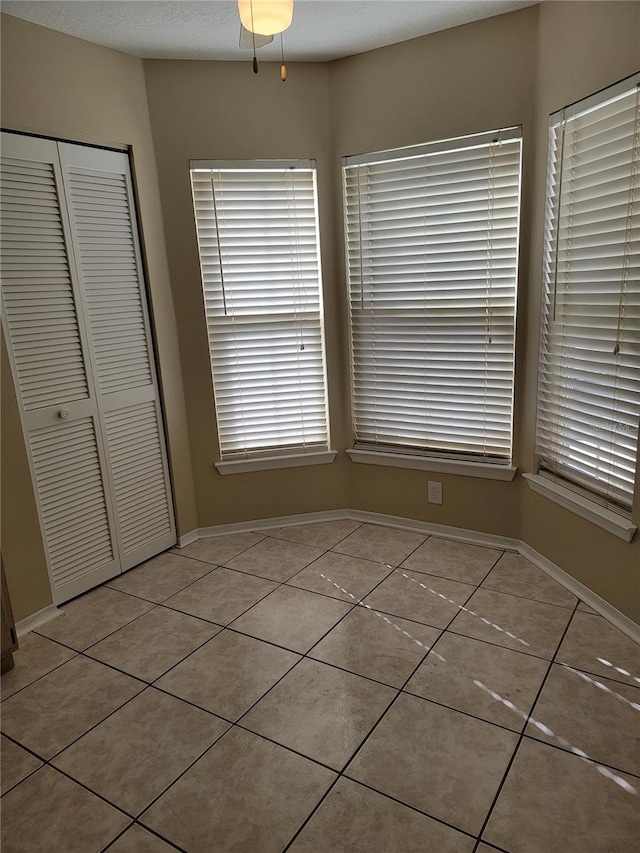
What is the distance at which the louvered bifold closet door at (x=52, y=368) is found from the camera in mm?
2361

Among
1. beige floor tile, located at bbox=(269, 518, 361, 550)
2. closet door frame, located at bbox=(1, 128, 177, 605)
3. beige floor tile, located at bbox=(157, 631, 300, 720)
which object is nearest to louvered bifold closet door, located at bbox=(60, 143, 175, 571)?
closet door frame, located at bbox=(1, 128, 177, 605)

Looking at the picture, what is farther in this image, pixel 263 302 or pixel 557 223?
pixel 263 302

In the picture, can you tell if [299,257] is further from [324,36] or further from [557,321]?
[557,321]

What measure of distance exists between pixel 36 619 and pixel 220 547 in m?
1.00

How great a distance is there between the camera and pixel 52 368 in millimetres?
2535

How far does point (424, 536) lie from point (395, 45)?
2.55 meters

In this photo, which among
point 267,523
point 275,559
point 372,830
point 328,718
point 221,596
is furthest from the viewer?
point 267,523

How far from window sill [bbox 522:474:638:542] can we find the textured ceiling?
2.12m

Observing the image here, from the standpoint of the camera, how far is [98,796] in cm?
165

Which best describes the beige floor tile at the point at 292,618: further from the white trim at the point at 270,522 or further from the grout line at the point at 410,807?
the white trim at the point at 270,522

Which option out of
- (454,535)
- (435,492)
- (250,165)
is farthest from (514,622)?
(250,165)

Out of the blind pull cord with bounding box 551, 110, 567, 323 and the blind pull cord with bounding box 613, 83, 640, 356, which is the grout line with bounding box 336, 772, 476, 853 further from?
the blind pull cord with bounding box 551, 110, 567, 323

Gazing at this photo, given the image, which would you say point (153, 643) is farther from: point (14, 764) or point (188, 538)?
point (188, 538)

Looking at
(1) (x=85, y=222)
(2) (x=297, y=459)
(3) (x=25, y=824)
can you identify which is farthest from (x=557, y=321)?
(3) (x=25, y=824)
